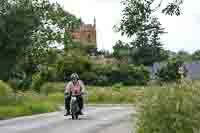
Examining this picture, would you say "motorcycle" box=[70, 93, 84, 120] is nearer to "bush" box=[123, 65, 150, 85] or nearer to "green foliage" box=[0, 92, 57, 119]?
"green foliage" box=[0, 92, 57, 119]

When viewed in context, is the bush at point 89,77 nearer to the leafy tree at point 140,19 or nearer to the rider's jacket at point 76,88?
the rider's jacket at point 76,88

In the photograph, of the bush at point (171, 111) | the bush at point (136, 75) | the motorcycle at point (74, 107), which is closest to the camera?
the bush at point (171, 111)

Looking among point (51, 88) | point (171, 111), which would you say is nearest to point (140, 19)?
point (171, 111)

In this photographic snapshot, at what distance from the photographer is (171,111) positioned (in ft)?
38.6

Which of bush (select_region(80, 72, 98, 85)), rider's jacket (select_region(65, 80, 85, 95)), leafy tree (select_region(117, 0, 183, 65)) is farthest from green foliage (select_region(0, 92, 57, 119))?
bush (select_region(80, 72, 98, 85))

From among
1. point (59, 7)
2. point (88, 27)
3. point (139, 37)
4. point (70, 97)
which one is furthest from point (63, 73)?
point (88, 27)

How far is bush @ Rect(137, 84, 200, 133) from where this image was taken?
11531 millimetres

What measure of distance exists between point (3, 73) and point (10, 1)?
4.33 metres

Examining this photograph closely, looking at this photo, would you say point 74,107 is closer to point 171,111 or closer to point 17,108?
point 17,108

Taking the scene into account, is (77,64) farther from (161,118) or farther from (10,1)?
(161,118)

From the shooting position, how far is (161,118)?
38.8ft

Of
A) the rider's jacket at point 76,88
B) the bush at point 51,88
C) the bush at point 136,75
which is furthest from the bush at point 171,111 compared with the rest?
the bush at point 136,75

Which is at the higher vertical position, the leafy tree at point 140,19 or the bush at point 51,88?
the leafy tree at point 140,19

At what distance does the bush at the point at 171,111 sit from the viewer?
37.8 feet
